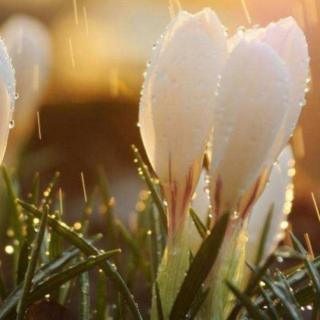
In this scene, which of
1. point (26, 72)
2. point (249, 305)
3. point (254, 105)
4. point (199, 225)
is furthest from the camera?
point (26, 72)

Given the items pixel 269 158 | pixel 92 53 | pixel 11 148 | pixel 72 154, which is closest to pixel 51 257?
pixel 269 158

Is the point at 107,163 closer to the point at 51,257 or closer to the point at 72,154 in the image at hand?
the point at 72,154

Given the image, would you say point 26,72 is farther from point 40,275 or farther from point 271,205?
point 40,275

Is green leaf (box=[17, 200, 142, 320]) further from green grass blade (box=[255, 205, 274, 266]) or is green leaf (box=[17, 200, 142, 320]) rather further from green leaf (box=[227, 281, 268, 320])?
green grass blade (box=[255, 205, 274, 266])

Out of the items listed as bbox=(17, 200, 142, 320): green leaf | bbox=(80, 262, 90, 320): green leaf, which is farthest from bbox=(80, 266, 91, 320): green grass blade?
bbox=(17, 200, 142, 320): green leaf

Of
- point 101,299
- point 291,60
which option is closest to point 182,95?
point 291,60

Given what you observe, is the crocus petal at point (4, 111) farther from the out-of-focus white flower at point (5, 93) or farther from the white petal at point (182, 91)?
the white petal at point (182, 91)
